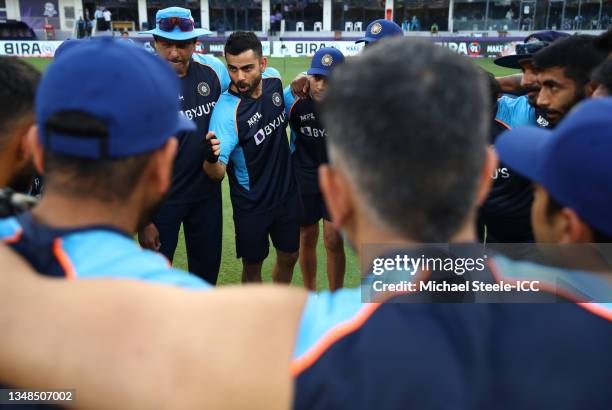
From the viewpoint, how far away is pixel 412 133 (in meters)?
1.06

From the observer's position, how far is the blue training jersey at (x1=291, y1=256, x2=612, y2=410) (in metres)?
1.07

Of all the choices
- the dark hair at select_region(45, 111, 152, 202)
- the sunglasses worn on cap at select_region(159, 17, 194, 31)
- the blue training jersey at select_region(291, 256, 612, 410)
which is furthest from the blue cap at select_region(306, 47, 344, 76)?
the blue training jersey at select_region(291, 256, 612, 410)

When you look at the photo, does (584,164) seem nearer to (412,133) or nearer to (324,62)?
(412,133)

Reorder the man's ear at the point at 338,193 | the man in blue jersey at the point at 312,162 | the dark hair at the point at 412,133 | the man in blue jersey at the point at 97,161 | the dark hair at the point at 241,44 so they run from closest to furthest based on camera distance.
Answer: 1. the dark hair at the point at 412,133
2. the man's ear at the point at 338,193
3. the man in blue jersey at the point at 97,161
4. the dark hair at the point at 241,44
5. the man in blue jersey at the point at 312,162

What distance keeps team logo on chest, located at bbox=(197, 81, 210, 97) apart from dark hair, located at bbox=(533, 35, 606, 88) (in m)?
2.57

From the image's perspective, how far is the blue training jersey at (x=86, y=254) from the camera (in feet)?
4.16

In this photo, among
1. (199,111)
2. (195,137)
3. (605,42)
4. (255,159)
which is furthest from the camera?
(255,159)

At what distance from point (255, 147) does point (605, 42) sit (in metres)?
2.67

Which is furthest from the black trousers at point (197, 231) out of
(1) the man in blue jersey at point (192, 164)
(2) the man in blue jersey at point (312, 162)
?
(2) the man in blue jersey at point (312, 162)

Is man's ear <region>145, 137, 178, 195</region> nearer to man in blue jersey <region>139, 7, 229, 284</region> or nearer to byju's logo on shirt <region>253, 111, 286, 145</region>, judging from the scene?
man in blue jersey <region>139, 7, 229, 284</region>

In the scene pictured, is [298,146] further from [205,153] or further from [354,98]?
[354,98]

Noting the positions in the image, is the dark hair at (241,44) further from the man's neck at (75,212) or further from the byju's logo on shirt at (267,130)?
the man's neck at (75,212)

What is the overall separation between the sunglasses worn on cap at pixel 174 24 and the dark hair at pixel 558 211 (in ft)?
12.6

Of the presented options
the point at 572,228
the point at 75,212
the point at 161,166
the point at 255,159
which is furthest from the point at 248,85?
the point at 572,228
